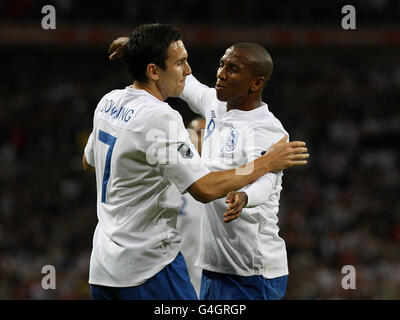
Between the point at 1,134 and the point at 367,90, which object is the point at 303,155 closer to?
the point at 1,134

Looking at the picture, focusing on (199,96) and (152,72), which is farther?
(199,96)

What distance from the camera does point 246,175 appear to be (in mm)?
3373

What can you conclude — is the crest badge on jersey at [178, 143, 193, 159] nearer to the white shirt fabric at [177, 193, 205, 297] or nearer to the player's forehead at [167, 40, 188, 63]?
the player's forehead at [167, 40, 188, 63]

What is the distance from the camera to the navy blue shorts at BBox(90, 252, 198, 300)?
323 cm

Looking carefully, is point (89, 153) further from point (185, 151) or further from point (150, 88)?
point (185, 151)

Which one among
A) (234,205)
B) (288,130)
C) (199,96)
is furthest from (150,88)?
(288,130)

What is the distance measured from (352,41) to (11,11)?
6.93 meters

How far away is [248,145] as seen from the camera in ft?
11.9

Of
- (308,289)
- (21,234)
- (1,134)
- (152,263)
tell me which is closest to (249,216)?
(152,263)

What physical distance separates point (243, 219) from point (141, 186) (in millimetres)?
738

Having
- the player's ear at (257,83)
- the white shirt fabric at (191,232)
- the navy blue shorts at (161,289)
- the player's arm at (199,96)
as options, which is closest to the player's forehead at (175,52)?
the player's ear at (257,83)

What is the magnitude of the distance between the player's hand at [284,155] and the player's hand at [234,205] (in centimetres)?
29

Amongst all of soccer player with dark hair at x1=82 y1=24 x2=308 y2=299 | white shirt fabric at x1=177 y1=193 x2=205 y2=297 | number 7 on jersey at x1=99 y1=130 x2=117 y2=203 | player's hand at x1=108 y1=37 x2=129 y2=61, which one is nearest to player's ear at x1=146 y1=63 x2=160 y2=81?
soccer player with dark hair at x1=82 y1=24 x2=308 y2=299

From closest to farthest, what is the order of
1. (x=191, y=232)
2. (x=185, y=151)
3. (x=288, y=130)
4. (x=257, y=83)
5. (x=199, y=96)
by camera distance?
(x=185, y=151) → (x=257, y=83) → (x=199, y=96) → (x=191, y=232) → (x=288, y=130)
